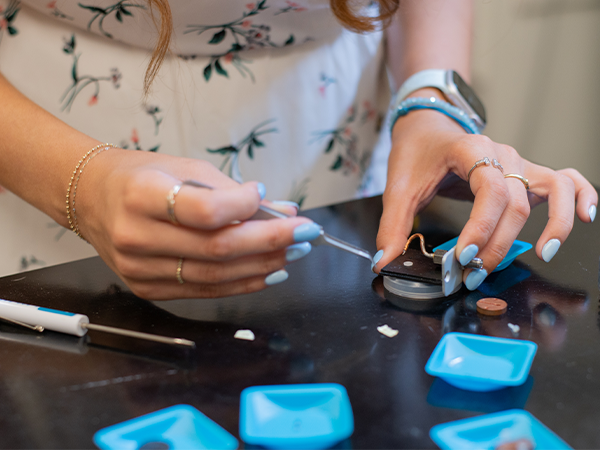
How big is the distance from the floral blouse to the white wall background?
1.10m

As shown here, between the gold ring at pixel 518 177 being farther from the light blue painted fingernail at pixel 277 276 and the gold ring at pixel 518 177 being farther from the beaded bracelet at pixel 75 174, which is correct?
the beaded bracelet at pixel 75 174

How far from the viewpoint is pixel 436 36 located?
2.84 feet

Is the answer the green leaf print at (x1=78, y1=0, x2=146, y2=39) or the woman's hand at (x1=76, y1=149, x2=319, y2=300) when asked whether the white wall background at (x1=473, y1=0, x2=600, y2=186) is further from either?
the woman's hand at (x1=76, y1=149, x2=319, y2=300)

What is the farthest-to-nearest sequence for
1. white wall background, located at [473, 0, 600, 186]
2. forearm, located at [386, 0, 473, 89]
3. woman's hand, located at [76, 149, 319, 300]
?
white wall background, located at [473, 0, 600, 186] < forearm, located at [386, 0, 473, 89] < woman's hand, located at [76, 149, 319, 300]

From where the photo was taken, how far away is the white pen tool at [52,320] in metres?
0.44

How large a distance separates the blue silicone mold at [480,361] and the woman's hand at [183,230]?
0.47ft

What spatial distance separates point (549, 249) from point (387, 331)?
220mm

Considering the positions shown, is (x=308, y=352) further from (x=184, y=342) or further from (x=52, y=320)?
(x=52, y=320)

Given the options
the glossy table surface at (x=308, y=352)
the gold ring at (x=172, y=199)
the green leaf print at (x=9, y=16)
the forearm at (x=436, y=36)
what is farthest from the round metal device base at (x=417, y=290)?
the green leaf print at (x=9, y=16)

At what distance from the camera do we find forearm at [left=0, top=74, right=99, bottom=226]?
0.54 metres

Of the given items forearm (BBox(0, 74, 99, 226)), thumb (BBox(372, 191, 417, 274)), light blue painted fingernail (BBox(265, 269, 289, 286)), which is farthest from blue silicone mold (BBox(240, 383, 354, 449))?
forearm (BBox(0, 74, 99, 226))

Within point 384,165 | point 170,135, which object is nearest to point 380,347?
point 170,135

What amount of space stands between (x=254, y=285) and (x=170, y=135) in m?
0.49

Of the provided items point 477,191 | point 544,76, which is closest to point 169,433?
point 477,191
